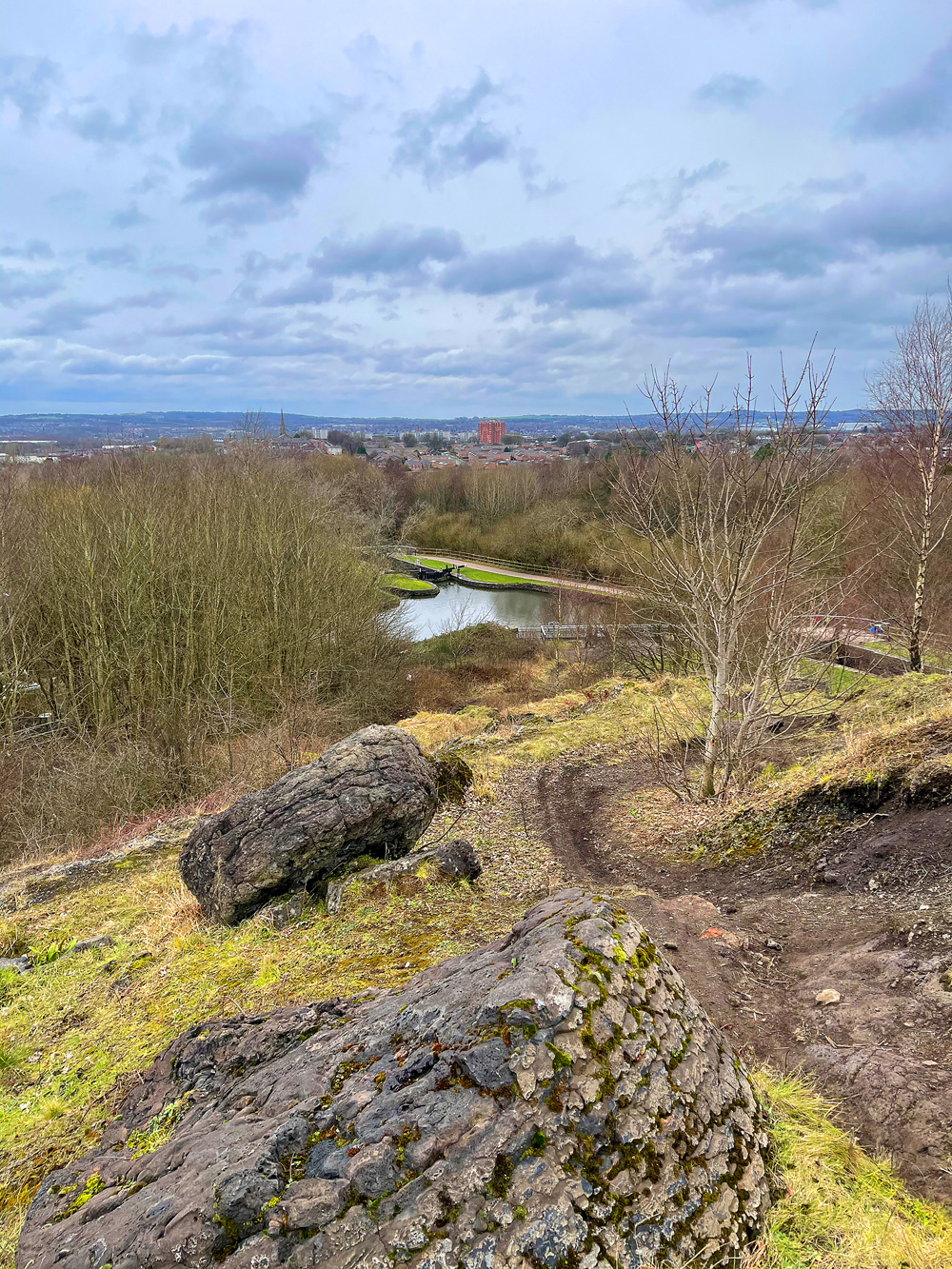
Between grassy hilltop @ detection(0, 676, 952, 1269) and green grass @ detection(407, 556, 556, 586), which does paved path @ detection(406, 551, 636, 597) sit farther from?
grassy hilltop @ detection(0, 676, 952, 1269)

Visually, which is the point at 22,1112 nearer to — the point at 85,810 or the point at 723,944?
the point at 723,944

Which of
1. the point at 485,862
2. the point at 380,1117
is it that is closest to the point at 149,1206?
the point at 380,1117

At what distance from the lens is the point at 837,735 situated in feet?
32.8

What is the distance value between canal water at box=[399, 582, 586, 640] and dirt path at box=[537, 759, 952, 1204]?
27.6 metres

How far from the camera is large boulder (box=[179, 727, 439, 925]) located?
→ 5.83 metres

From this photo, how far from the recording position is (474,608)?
→ 44.1m

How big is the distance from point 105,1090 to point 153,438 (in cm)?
3310

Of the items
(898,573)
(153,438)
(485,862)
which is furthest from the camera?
Answer: (153,438)

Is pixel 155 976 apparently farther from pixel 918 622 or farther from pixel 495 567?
pixel 495 567

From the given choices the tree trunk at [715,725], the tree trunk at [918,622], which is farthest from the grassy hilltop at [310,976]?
the tree trunk at [918,622]

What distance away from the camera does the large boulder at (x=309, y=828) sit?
19.1 feet

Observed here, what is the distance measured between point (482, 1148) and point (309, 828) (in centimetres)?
406

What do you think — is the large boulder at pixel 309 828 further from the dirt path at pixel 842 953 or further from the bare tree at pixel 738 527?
the bare tree at pixel 738 527

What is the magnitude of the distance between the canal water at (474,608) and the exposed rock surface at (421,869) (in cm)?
2746
